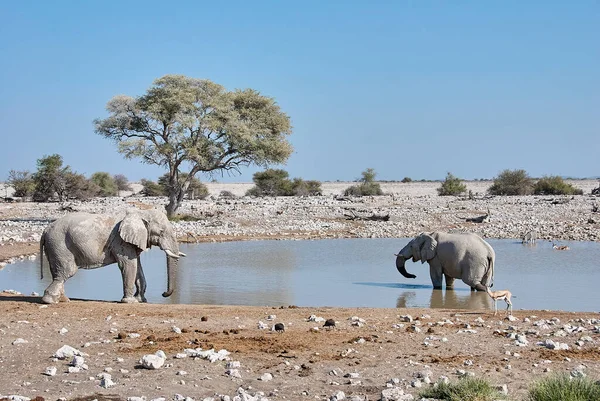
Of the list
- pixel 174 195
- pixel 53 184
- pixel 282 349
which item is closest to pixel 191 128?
pixel 174 195

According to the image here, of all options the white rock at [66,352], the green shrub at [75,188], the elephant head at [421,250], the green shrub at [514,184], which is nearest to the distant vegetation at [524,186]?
the green shrub at [514,184]

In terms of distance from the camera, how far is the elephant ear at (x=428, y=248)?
61.3ft

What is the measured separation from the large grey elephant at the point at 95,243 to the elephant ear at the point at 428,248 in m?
6.42

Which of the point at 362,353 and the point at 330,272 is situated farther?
the point at 330,272

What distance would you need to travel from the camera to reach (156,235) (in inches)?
610

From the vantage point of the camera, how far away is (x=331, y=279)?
20625 millimetres

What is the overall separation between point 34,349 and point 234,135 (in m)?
29.8

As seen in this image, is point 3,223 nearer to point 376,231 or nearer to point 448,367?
point 376,231

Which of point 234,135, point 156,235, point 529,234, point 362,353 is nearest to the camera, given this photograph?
point 362,353

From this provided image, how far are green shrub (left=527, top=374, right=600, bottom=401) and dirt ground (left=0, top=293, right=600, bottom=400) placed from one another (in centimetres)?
59

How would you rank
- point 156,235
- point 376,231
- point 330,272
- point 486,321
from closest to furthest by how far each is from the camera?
1. point 486,321
2. point 156,235
3. point 330,272
4. point 376,231

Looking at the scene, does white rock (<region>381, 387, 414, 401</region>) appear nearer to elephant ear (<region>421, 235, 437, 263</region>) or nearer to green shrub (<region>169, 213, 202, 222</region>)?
elephant ear (<region>421, 235, 437, 263</region>)

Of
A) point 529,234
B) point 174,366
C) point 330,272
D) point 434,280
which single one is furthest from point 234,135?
point 174,366

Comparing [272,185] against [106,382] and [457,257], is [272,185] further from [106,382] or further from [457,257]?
[106,382]
